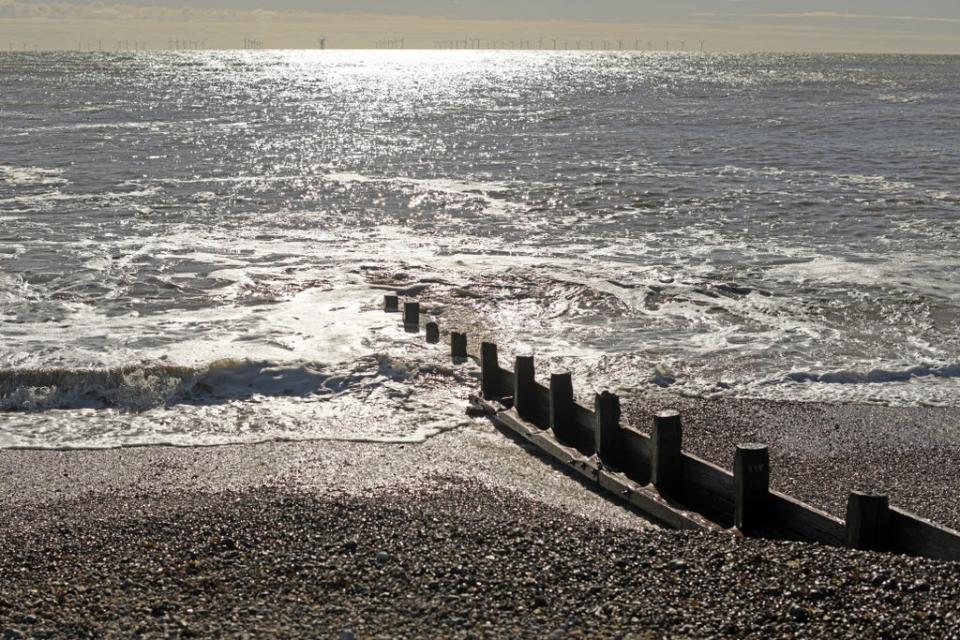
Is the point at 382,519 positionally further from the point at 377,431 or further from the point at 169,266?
the point at 169,266

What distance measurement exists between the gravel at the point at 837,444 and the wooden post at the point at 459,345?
2.85 meters

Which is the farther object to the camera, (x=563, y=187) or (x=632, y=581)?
(x=563, y=187)

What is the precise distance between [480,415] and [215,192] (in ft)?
83.6

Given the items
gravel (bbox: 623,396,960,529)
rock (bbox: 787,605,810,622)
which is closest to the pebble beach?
rock (bbox: 787,605,810,622)

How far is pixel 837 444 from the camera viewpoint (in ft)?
40.8

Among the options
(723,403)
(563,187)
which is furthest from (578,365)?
(563,187)

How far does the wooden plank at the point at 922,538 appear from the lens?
7602mm

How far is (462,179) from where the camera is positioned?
40188mm

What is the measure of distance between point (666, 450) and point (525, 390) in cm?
314

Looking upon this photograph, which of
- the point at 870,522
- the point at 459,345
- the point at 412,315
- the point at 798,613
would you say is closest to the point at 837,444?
the point at 870,522

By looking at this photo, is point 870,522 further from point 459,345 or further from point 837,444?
point 459,345

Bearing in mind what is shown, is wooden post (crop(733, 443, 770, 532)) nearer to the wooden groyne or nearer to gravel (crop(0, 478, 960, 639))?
the wooden groyne

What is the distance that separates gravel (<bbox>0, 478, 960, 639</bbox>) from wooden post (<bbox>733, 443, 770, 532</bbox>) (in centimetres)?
52

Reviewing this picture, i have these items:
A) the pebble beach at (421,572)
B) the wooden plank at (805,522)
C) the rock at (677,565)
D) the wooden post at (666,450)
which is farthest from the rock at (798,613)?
the wooden post at (666,450)
